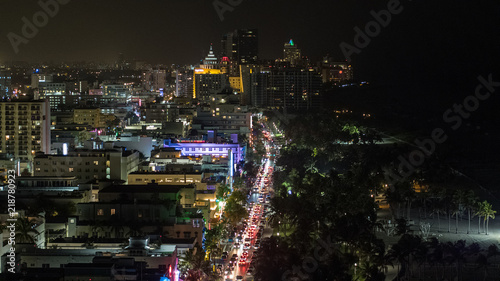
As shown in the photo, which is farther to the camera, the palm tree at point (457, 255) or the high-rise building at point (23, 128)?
the high-rise building at point (23, 128)

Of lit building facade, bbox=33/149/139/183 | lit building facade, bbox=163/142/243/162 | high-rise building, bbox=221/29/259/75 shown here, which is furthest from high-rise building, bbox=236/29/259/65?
lit building facade, bbox=33/149/139/183

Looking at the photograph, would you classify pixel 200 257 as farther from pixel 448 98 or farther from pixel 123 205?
pixel 448 98

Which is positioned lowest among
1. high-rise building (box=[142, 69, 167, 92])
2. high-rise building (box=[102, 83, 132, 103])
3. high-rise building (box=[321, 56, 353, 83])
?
high-rise building (box=[102, 83, 132, 103])

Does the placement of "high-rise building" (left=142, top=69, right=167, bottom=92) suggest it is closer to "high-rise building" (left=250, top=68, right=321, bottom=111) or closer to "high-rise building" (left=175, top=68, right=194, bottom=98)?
"high-rise building" (left=175, top=68, right=194, bottom=98)

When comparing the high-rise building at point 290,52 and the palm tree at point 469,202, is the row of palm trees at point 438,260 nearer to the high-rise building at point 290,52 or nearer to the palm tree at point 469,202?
the palm tree at point 469,202

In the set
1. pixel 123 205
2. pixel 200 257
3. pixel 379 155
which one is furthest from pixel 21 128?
pixel 200 257

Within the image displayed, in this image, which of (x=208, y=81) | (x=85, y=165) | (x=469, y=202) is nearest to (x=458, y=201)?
(x=469, y=202)

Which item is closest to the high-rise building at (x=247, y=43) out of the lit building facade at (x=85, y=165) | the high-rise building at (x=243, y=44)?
Result: the high-rise building at (x=243, y=44)

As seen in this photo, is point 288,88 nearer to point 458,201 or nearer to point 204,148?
point 204,148
